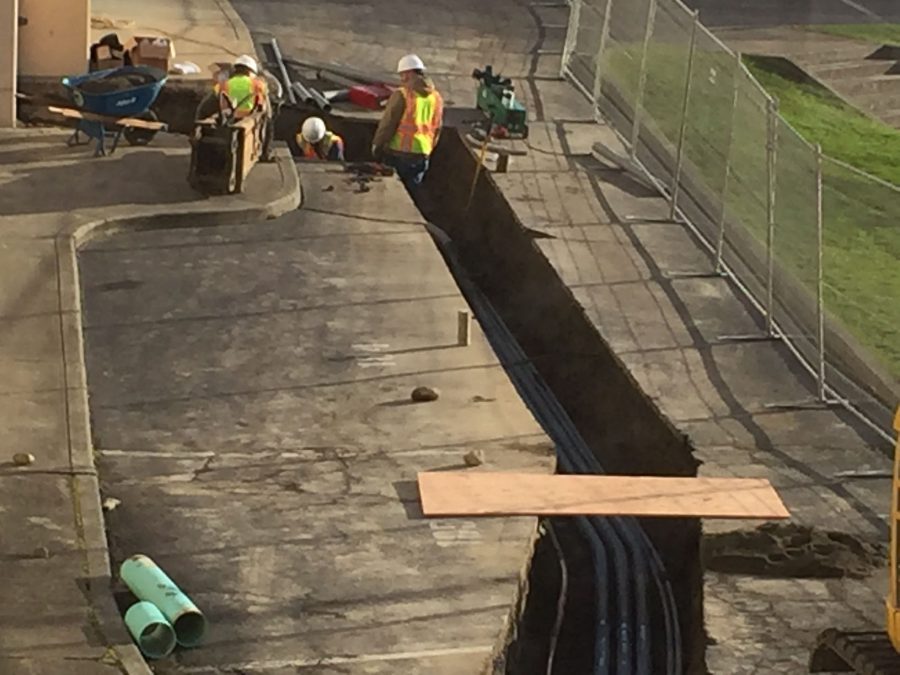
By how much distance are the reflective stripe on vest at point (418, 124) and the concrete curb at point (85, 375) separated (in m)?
1.16

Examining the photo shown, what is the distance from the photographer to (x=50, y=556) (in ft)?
35.0

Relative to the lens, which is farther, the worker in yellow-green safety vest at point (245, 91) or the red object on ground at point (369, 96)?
the red object on ground at point (369, 96)

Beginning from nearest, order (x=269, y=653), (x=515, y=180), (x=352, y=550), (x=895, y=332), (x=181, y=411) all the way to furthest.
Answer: (x=269, y=653) < (x=352, y=550) < (x=181, y=411) < (x=895, y=332) < (x=515, y=180)

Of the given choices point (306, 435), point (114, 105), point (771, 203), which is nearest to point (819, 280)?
point (771, 203)

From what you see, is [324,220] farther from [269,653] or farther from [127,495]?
[269,653]

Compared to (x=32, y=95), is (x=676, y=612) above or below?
below

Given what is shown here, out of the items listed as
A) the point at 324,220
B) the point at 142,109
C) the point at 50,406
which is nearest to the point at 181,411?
the point at 50,406

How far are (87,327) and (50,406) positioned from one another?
6.21ft

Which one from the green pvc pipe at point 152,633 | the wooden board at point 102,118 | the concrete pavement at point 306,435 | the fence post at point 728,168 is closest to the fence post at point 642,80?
the fence post at point 728,168

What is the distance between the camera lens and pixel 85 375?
13.3m

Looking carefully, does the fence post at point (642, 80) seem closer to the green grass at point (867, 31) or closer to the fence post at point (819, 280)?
the fence post at point (819, 280)

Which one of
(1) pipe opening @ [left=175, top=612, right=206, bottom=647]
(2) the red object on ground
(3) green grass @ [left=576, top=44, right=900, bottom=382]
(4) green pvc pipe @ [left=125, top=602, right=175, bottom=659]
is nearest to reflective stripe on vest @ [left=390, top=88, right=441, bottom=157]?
(2) the red object on ground

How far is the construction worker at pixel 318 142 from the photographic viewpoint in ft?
63.0

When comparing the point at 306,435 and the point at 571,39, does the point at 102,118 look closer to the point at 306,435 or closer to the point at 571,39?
the point at 306,435
